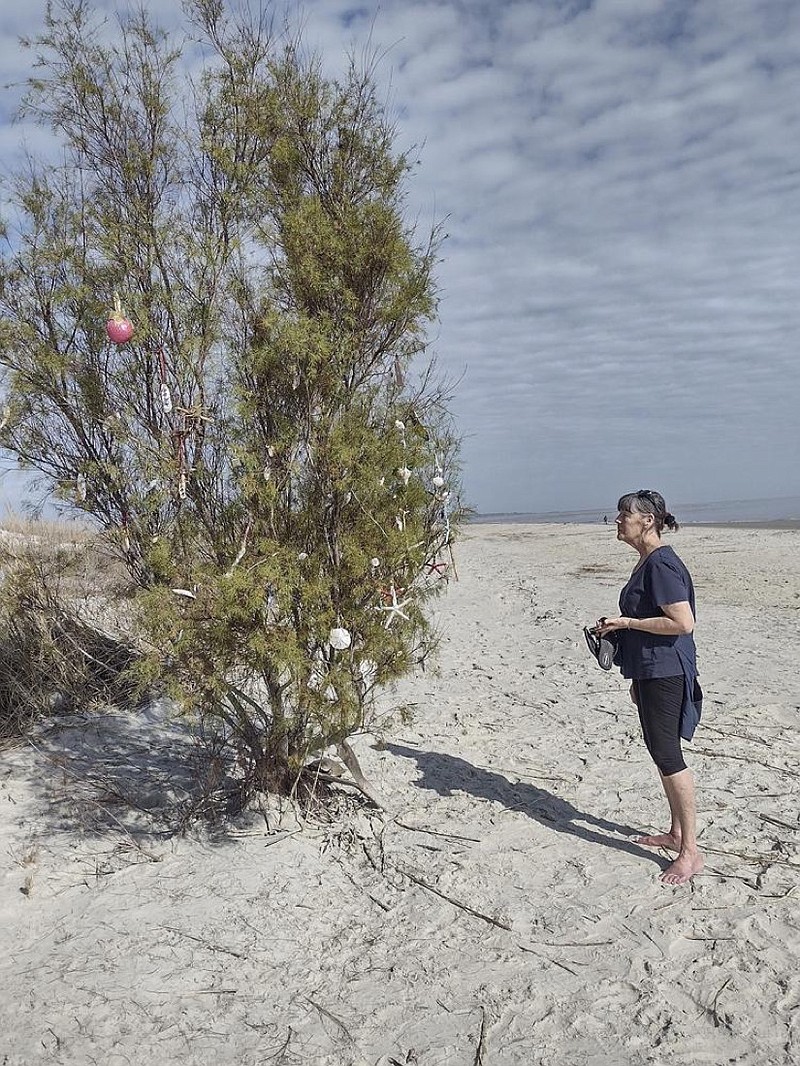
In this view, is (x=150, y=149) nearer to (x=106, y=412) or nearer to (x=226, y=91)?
(x=226, y=91)

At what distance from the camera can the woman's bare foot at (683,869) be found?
3.94 metres

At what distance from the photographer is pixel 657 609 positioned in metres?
4.07

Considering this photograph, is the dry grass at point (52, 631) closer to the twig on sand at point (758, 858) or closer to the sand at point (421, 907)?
the sand at point (421, 907)

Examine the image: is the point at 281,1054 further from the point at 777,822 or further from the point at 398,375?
the point at 398,375

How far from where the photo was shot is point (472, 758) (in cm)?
597

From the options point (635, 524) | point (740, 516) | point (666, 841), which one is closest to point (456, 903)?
point (666, 841)

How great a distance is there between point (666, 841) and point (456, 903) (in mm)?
1264

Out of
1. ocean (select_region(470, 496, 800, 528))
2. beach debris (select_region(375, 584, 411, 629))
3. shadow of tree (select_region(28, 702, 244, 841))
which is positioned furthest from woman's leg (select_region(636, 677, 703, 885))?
ocean (select_region(470, 496, 800, 528))

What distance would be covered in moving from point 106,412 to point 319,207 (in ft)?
5.15

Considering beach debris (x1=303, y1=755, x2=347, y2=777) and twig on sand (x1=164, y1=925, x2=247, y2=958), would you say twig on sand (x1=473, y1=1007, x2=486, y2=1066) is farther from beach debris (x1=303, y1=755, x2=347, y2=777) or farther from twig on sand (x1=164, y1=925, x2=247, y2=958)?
beach debris (x1=303, y1=755, x2=347, y2=777)

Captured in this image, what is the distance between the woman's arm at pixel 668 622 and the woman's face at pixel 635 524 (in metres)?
0.40

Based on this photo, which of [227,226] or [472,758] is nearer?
[227,226]

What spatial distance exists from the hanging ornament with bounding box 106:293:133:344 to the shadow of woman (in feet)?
11.3

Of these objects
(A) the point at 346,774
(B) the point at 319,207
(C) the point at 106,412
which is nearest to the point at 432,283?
(B) the point at 319,207
